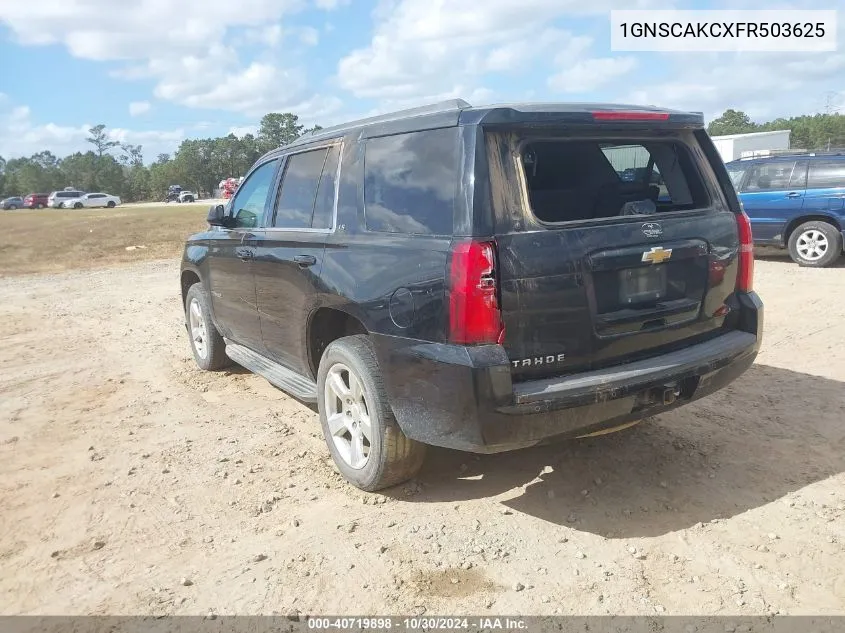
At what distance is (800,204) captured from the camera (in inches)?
416

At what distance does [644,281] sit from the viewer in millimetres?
3289

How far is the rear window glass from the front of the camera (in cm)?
380

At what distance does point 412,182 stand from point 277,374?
1.94 meters

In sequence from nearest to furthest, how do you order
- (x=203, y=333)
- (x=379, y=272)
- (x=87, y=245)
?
(x=379, y=272)
(x=203, y=333)
(x=87, y=245)

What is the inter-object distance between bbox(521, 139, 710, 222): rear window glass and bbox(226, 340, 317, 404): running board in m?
1.80

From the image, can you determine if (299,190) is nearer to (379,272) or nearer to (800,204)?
(379,272)

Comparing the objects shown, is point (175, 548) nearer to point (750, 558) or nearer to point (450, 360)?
point (450, 360)

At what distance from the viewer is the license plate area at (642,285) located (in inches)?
127

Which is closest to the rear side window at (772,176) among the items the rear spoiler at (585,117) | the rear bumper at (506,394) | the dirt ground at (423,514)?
the dirt ground at (423,514)

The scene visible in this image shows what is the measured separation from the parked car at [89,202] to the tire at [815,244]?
207 feet

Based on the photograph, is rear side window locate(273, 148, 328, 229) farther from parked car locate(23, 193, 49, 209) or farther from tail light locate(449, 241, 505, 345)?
parked car locate(23, 193, 49, 209)

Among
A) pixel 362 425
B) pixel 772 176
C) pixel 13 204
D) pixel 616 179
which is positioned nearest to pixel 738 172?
pixel 772 176

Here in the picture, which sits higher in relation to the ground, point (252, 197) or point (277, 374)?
point (252, 197)

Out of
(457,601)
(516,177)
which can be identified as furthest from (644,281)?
(457,601)
